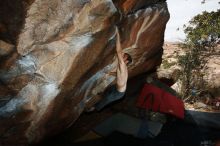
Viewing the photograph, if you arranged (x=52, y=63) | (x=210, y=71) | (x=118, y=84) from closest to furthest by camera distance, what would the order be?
(x=52, y=63)
(x=118, y=84)
(x=210, y=71)

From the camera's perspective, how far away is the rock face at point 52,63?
4.96 meters

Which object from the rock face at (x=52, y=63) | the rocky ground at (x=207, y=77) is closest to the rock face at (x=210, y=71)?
the rocky ground at (x=207, y=77)

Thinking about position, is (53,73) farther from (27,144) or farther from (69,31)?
(27,144)

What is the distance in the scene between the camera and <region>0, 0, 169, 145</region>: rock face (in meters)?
4.96

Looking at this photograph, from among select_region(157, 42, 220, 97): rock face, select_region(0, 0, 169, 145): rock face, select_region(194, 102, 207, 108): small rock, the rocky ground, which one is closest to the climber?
select_region(0, 0, 169, 145): rock face

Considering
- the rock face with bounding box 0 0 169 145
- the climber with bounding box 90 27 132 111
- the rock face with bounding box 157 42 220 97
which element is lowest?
the rock face with bounding box 157 42 220 97

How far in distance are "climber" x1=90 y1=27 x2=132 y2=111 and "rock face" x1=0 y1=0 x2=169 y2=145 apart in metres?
0.27

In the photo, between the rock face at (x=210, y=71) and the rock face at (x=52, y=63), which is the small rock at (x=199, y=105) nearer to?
the rock face at (x=210, y=71)

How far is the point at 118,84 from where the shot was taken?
6.98m

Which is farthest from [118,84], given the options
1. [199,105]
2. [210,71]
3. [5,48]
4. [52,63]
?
[210,71]

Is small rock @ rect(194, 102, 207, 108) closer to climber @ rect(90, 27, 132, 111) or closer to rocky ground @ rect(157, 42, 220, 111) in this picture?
rocky ground @ rect(157, 42, 220, 111)

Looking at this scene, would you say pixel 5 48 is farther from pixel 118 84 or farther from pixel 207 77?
pixel 207 77

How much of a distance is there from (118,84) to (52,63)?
207 cm

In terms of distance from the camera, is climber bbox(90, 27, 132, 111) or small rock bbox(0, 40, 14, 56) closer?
small rock bbox(0, 40, 14, 56)
